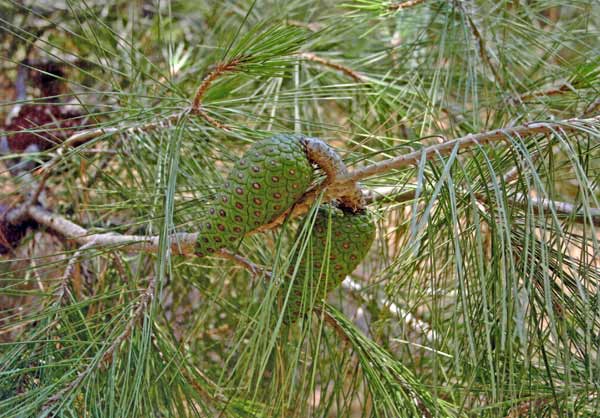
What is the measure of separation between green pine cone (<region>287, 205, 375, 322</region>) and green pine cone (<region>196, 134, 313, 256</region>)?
3 cm

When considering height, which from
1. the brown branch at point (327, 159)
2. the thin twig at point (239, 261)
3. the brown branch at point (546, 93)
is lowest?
A: the thin twig at point (239, 261)

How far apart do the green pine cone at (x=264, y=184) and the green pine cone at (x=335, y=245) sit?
0.10ft

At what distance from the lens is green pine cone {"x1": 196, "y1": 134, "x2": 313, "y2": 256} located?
421 millimetres

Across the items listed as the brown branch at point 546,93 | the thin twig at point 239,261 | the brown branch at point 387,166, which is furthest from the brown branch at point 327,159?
the brown branch at point 546,93

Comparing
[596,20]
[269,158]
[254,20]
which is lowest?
[269,158]

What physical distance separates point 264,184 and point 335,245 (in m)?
0.06

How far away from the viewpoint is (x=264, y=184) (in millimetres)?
424

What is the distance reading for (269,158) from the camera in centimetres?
42

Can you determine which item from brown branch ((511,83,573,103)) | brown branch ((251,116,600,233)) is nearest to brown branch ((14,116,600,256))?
brown branch ((251,116,600,233))

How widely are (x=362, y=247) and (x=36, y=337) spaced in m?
0.27

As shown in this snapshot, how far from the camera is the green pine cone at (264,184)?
0.42 metres

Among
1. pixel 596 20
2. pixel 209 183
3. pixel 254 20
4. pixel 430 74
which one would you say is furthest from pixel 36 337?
pixel 596 20

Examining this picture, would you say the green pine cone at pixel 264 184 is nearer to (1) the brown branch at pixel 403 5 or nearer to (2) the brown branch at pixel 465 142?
(2) the brown branch at pixel 465 142

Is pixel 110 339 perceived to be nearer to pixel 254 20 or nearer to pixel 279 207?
pixel 279 207
